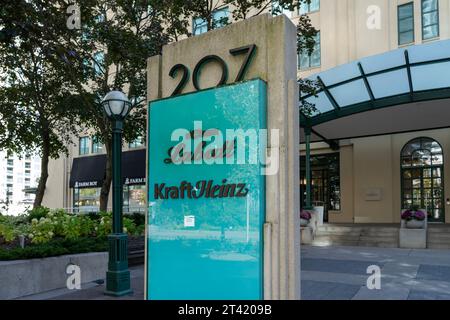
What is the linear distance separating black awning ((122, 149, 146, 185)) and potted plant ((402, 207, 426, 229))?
14.9 meters

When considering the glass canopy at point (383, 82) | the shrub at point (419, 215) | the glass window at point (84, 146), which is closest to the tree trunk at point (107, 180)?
the glass canopy at point (383, 82)

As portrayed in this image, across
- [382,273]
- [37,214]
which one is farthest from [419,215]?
[37,214]

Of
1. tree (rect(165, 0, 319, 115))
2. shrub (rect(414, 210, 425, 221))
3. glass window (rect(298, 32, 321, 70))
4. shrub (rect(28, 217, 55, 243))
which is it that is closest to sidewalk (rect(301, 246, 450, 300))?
shrub (rect(414, 210, 425, 221))

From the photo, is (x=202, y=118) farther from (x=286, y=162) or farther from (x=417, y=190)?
(x=417, y=190)

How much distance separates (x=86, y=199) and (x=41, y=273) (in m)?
24.6

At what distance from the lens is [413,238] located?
1419 centimetres

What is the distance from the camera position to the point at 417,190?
19.5 meters

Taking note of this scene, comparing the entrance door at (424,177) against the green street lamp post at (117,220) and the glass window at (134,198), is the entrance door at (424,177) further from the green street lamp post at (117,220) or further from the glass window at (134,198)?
the glass window at (134,198)

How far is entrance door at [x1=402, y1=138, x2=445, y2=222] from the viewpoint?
62.6 feet

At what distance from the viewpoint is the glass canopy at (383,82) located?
576 inches

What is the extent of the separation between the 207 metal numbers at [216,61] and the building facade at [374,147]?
12.8m

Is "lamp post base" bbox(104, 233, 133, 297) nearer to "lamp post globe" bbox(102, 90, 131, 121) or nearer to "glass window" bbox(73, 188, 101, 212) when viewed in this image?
"lamp post globe" bbox(102, 90, 131, 121)

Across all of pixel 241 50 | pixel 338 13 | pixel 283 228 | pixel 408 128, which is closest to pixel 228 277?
pixel 283 228

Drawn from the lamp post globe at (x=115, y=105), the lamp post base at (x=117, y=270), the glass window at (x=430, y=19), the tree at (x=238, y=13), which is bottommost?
the lamp post base at (x=117, y=270)
